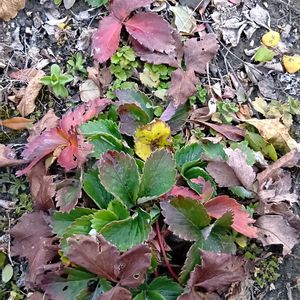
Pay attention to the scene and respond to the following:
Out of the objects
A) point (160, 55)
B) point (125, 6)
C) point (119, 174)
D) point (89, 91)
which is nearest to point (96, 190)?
point (119, 174)

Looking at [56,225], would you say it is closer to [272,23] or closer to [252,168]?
[252,168]

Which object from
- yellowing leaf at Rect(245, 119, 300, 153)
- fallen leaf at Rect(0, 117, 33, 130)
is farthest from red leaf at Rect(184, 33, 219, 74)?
fallen leaf at Rect(0, 117, 33, 130)

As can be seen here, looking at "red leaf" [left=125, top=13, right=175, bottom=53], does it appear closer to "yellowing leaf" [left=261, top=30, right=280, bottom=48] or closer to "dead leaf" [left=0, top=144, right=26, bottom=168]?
"yellowing leaf" [left=261, top=30, right=280, bottom=48]

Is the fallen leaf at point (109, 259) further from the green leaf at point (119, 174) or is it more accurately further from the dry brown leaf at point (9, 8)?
the dry brown leaf at point (9, 8)

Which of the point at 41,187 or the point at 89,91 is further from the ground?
the point at 89,91

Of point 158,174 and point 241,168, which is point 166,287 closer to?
point 158,174
